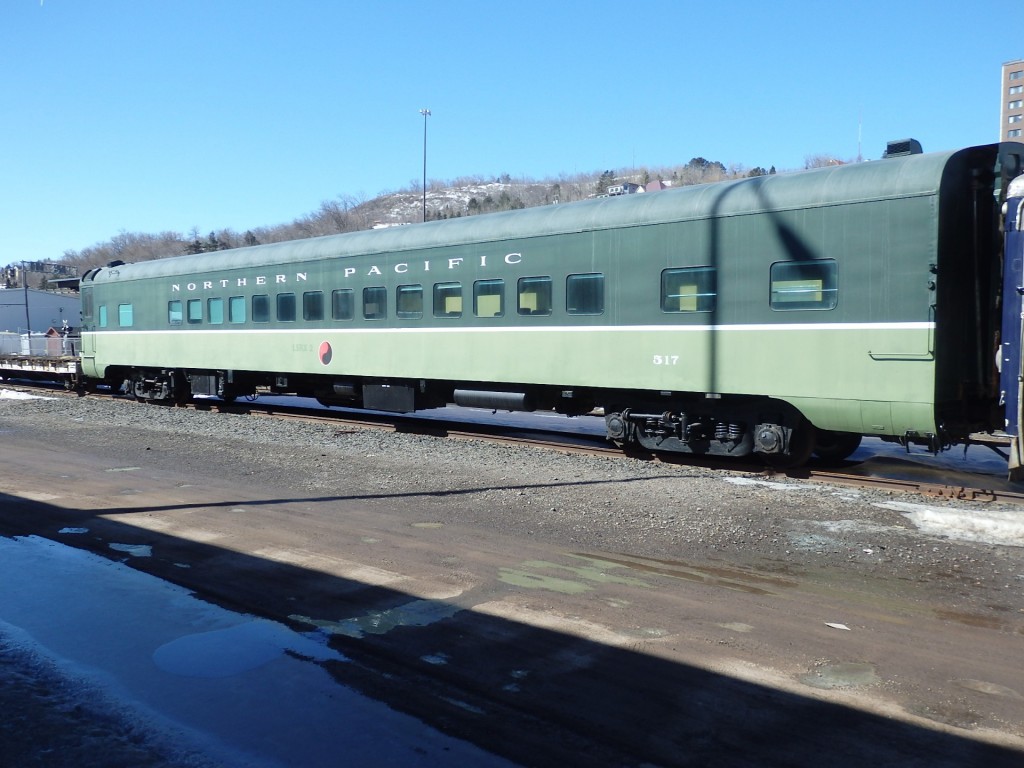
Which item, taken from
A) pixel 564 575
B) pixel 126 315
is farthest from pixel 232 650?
pixel 126 315

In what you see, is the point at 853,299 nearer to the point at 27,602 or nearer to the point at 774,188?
the point at 774,188

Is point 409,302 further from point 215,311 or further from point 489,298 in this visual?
point 215,311

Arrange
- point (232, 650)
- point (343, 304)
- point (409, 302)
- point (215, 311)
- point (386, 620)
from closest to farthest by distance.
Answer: point (232, 650) < point (386, 620) < point (409, 302) < point (343, 304) < point (215, 311)

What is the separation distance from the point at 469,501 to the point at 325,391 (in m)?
9.17

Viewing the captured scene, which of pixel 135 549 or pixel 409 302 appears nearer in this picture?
pixel 135 549

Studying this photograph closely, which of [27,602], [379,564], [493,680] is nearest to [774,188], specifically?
[379,564]

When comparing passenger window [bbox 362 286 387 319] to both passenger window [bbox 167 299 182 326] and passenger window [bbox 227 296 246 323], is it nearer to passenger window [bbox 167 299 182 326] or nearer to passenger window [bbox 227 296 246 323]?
passenger window [bbox 227 296 246 323]

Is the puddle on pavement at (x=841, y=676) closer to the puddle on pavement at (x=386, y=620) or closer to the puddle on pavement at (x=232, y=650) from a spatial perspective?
the puddle on pavement at (x=386, y=620)

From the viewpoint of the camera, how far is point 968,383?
9.63 meters

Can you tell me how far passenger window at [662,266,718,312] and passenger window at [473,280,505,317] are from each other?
9.72 ft

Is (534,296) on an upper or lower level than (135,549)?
upper

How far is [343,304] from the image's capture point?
53.8 ft

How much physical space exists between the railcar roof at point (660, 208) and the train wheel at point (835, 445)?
10.4 feet

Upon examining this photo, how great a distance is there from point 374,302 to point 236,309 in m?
4.67
